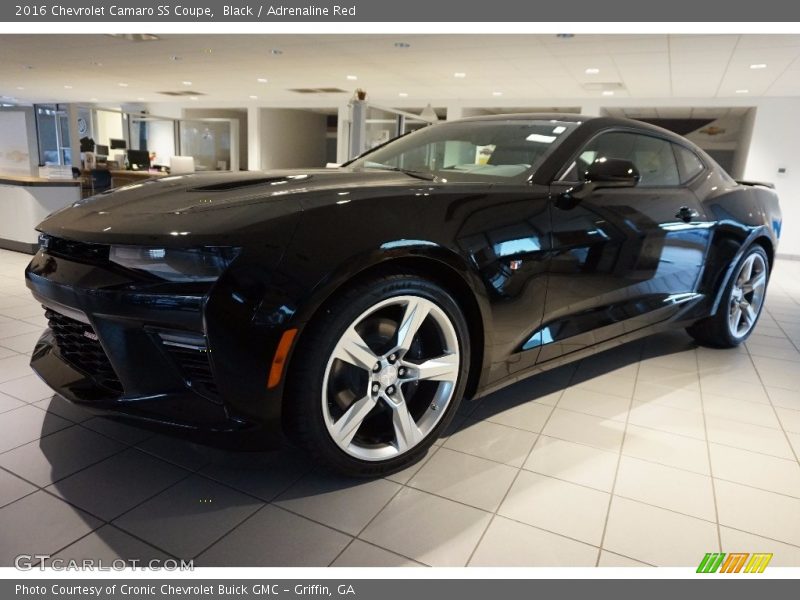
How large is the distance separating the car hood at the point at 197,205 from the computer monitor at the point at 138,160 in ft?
39.0

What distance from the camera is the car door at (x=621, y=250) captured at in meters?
2.04

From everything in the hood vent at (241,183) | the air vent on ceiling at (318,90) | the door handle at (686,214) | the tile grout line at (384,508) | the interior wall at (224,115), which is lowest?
the tile grout line at (384,508)

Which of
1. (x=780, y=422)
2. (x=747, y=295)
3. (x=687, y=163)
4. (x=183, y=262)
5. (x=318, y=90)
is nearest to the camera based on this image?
(x=183, y=262)

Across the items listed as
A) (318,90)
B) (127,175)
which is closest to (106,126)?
(127,175)

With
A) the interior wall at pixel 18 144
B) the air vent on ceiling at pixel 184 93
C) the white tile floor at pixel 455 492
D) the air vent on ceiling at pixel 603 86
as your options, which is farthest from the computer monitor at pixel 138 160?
the white tile floor at pixel 455 492

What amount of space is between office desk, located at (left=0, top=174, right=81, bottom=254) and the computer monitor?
6.54 m

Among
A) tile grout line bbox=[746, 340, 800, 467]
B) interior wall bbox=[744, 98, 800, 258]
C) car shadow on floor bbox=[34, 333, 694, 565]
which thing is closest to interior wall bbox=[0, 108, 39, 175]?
car shadow on floor bbox=[34, 333, 694, 565]

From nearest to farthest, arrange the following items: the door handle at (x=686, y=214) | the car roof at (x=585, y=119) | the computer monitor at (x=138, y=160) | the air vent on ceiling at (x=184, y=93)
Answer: the car roof at (x=585, y=119) → the door handle at (x=686, y=214) → the computer monitor at (x=138, y=160) → the air vent on ceiling at (x=184, y=93)

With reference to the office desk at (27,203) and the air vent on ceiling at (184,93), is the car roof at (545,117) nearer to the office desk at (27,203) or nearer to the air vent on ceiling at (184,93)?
the office desk at (27,203)

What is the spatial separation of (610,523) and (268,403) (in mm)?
1066


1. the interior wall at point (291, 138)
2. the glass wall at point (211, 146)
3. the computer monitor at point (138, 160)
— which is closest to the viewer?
the computer monitor at point (138, 160)

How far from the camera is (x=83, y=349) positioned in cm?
163

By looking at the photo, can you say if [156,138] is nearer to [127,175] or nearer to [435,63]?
[127,175]

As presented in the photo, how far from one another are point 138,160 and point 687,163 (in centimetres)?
1245
